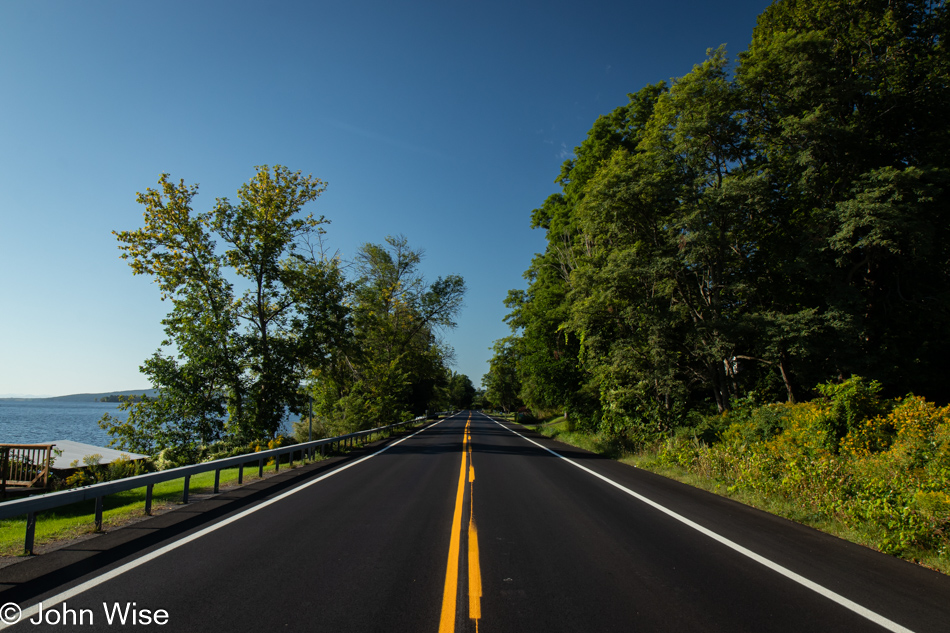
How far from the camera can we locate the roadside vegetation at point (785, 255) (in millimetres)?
11242

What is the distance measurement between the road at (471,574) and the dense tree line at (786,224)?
9358mm

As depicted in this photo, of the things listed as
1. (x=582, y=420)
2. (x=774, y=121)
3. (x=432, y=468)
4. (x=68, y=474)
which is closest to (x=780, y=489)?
(x=432, y=468)

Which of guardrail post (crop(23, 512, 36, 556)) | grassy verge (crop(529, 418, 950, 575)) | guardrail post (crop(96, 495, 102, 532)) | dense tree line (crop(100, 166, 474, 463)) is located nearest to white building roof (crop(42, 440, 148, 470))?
dense tree line (crop(100, 166, 474, 463))

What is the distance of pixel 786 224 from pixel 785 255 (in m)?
1.50

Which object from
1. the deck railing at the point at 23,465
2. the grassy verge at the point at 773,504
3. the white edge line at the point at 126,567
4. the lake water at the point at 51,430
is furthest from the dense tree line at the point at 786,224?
the lake water at the point at 51,430

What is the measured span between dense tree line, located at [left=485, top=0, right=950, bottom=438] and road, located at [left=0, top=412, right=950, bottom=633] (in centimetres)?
936

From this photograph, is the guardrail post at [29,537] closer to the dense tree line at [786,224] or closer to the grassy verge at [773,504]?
the grassy verge at [773,504]

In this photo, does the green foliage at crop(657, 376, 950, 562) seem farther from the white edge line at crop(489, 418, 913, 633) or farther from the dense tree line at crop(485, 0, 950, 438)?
the dense tree line at crop(485, 0, 950, 438)

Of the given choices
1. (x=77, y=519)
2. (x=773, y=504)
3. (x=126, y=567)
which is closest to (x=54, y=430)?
(x=77, y=519)

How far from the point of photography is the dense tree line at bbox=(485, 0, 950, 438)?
41.7 ft

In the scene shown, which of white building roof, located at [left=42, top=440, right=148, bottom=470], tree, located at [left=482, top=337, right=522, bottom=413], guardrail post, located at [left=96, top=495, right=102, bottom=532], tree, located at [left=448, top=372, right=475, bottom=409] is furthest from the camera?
tree, located at [left=448, top=372, right=475, bottom=409]

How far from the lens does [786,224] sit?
→ 1550 cm

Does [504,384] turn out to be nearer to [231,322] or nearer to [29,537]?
[231,322]

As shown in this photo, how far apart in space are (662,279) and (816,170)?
5.69m
